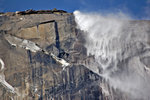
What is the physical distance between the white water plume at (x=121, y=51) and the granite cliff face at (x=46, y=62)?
472 millimetres

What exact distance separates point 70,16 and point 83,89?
575 cm

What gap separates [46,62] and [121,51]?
5.88 m

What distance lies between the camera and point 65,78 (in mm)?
14500

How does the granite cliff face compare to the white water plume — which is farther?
the white water plume

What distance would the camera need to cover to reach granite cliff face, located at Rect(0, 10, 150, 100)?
46.6 ft

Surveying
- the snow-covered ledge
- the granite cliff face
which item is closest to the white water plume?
the granite cliff face

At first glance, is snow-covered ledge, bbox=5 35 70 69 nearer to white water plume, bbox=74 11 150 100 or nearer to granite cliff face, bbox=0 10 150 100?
granite cliff face, bbox=0 10 150 100

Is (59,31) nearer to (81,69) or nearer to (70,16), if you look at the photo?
(70,16)

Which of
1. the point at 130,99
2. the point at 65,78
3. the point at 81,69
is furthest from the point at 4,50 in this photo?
the point at 130,99

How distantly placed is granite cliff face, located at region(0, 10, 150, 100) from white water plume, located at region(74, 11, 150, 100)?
0.47 metres

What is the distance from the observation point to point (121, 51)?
15.8m

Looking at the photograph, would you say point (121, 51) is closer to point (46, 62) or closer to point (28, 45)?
point (46, 62)

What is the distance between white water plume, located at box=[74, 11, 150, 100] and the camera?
1542 cm

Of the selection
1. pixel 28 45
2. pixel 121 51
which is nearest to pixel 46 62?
pixel 28 45
